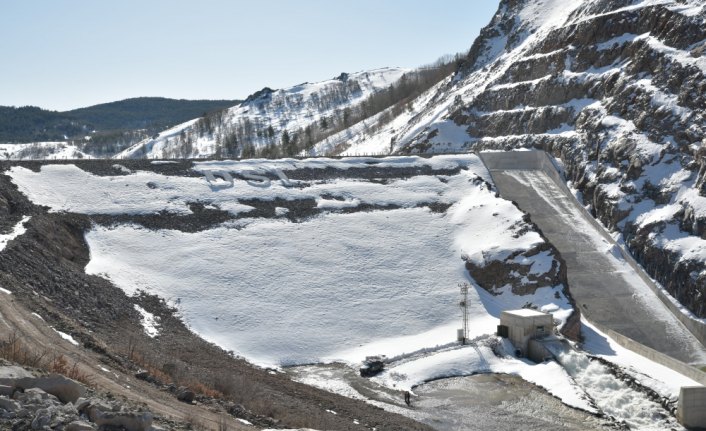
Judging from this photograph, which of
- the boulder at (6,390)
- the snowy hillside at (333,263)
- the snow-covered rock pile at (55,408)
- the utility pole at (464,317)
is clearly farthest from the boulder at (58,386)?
the utility pole at (464,317)

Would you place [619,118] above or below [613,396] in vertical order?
above

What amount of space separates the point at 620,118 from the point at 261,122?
12006 centimetres

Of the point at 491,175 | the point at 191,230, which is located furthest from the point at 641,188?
the point at 191,230

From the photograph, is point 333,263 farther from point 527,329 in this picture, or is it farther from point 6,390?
point 6,390

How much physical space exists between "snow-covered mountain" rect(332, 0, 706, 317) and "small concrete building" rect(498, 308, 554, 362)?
916cm

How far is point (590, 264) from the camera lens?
4128 cm

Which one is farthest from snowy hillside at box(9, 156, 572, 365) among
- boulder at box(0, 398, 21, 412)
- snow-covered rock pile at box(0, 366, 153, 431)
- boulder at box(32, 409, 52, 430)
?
boulder at box(32, 409, 52, 430)

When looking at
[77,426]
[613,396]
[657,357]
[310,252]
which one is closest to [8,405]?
[77,426]

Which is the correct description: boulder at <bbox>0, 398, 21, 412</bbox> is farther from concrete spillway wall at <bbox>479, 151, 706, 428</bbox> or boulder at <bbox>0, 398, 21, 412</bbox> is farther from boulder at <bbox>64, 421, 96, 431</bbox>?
concrete spillway wall at <bbox>479, 151, 706, 428</bbox>

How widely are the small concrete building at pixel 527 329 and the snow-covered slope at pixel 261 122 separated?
3654 inches

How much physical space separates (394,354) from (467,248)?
11.1 m

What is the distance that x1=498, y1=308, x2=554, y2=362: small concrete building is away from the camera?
1241 inches

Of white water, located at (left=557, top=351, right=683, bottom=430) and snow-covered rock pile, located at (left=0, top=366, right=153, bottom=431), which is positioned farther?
white water, located at (left=557, top=351, right=683, bottom=430)

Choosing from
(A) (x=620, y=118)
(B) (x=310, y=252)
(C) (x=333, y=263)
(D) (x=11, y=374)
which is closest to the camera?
(D) (x=11, y=374)
